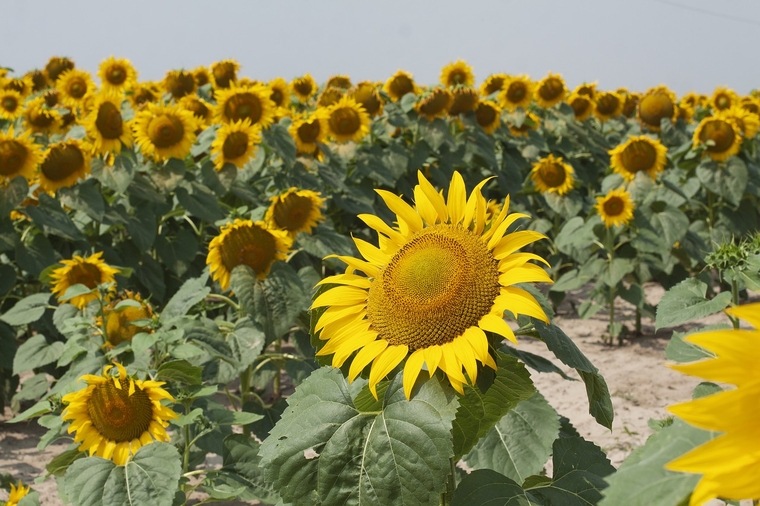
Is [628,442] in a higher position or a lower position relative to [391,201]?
lower

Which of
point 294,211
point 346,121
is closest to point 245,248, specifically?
point 294,211

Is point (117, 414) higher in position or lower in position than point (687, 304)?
lower

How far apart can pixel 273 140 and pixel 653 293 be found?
3249 millimetres

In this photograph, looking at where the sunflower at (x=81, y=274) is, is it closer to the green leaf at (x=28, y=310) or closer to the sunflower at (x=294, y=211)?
the green leaf at (x=28, y=310)

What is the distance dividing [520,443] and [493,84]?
6.79 metres

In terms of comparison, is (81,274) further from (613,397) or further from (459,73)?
(459,73)

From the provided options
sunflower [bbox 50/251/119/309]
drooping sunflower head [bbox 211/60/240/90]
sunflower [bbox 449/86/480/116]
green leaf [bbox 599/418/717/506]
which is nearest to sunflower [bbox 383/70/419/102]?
sunflower [bbox 449/86/480/116]

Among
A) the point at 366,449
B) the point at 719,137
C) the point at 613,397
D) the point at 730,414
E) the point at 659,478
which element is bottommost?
the point at 613,397

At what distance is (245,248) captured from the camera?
10.00ft

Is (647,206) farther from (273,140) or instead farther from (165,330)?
(165,330)

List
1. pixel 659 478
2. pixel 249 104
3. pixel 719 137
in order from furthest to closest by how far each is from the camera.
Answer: pixel 719 137
pixel 249 104
pixel 659 478

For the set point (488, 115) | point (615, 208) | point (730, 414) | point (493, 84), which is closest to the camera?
point (730, 414)

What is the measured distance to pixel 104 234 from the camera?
464 cm

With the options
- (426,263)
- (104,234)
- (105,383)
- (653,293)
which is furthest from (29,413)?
(653,293)
